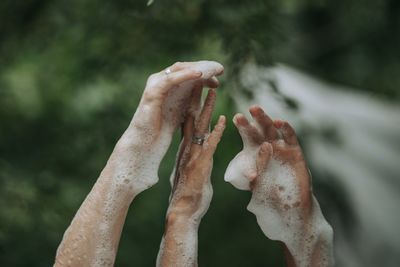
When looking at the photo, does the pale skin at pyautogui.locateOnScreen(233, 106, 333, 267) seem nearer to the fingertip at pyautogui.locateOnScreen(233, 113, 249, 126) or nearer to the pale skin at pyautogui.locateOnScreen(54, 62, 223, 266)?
the fingertip at pyautogui.locateOnScreen(233, 113, 249, 126)

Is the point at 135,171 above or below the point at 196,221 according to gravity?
above

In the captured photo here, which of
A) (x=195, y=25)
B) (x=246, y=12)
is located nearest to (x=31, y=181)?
(x=195, y=25)

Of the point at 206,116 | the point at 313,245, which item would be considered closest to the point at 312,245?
the point at 313,245

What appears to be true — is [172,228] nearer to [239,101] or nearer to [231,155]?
[239,101]

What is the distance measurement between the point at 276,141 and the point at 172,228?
0.27 m

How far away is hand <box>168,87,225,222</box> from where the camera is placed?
4.62ft

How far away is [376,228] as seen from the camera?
2783 mm

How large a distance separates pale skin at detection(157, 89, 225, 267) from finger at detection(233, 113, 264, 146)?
0.10 ft

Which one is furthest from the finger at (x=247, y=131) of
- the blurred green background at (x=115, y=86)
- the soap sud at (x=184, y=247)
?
the blurred green background at (x=115, y=86)

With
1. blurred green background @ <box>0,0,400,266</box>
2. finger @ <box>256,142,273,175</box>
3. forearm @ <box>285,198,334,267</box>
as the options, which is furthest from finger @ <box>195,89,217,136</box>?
blurred green background @ <box>0,0,400,266</box>

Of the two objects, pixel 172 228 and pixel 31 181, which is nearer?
pixel 172 228

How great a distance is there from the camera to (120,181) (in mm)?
1371

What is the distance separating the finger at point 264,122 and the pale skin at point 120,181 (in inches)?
4.3

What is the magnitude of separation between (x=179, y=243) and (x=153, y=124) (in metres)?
0.24
